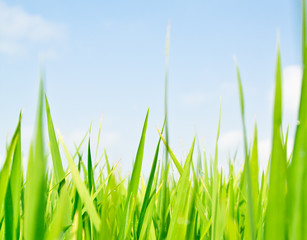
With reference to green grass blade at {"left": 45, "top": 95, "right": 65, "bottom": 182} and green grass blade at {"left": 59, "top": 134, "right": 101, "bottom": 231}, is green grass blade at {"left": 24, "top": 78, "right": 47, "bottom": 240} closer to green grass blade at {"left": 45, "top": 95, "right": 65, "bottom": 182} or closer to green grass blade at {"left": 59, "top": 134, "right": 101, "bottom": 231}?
green grass blade at {"left": 59, "top": 134, "right": 101, "bottom": 231}

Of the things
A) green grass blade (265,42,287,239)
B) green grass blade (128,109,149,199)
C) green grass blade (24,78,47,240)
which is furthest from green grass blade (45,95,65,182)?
green grass blade (265,42,287,239)

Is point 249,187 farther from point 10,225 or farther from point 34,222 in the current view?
point 10,225

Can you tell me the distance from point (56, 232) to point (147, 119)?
0.91ft

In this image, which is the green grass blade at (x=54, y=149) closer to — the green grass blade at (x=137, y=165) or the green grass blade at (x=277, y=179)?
the green grass blade at (x=137, y=165)

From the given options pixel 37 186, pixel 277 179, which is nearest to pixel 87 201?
pixel 37 186

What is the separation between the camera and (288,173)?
26 cm

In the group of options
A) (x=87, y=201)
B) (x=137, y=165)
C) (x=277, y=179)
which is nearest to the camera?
(x=277, y=179)

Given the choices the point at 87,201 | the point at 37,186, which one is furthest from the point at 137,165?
the point at 37,186

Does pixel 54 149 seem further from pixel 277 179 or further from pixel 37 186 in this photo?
pixel 277 179

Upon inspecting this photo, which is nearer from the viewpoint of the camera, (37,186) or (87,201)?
(37,186)

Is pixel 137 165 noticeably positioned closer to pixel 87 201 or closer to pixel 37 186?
pixel 87 201

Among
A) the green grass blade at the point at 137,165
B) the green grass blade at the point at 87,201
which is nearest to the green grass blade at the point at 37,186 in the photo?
the green grass blade at the point at 87,201

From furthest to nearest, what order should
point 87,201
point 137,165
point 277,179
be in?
1. point 137,165
2. point 87,201
3. point 277,179

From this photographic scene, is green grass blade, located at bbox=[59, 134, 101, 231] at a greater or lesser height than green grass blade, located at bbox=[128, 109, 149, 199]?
lesser
